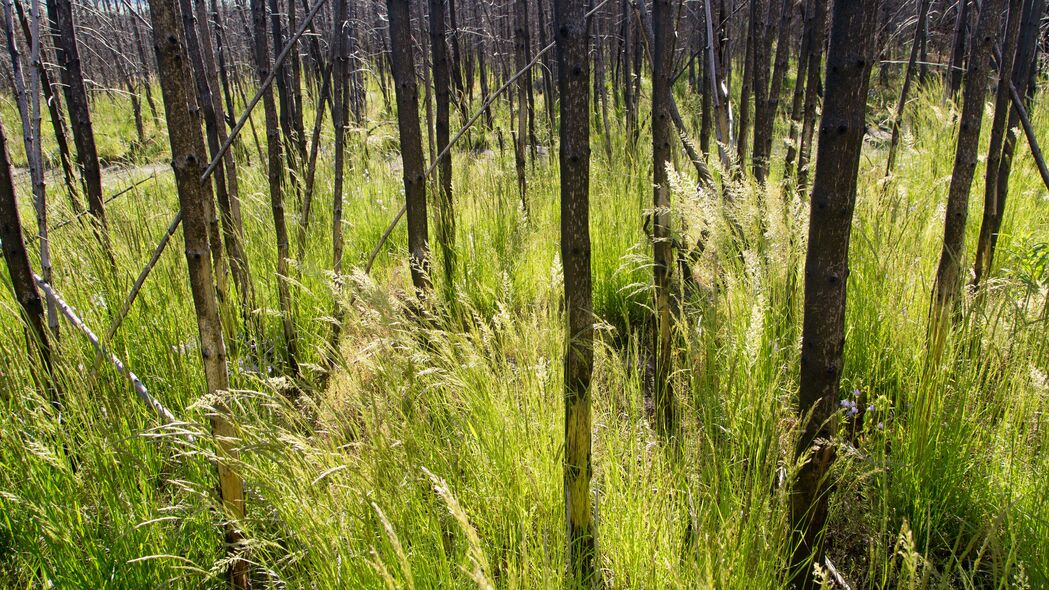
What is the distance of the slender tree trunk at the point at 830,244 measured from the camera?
1.28m

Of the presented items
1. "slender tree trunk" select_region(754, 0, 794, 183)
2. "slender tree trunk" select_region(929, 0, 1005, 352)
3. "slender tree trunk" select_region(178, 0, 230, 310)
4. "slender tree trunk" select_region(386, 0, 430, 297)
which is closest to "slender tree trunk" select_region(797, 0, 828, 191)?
"slender tree trunk" select_region(754, 0, 794, 183)

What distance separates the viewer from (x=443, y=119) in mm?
3375

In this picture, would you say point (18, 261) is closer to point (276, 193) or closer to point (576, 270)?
point (276, 193)

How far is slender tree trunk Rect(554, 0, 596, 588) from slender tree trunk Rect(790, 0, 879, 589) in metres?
0.50

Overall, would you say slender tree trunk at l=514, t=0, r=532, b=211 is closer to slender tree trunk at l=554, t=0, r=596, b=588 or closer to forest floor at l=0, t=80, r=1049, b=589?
forest floor at l=0, t=80, r=1049, b=589

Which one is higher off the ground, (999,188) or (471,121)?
(471,121)

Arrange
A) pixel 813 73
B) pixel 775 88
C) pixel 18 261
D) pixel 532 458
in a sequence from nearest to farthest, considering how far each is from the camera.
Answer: pixel 532 458 < pixel 18 261 < pixel 813 73 < pixel 775 88

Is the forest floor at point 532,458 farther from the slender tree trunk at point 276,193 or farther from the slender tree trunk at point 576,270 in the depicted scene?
the slender tree trunk at point 276,193

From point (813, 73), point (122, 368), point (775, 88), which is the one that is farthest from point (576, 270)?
point (775, 88)

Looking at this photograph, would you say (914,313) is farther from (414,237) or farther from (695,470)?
(414,237)

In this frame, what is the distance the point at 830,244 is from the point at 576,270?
1.98 feet

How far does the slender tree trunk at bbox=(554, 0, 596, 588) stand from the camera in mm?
1292

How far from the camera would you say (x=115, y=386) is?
5.98 ft

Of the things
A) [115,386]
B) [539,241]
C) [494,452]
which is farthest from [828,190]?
[539,241]
